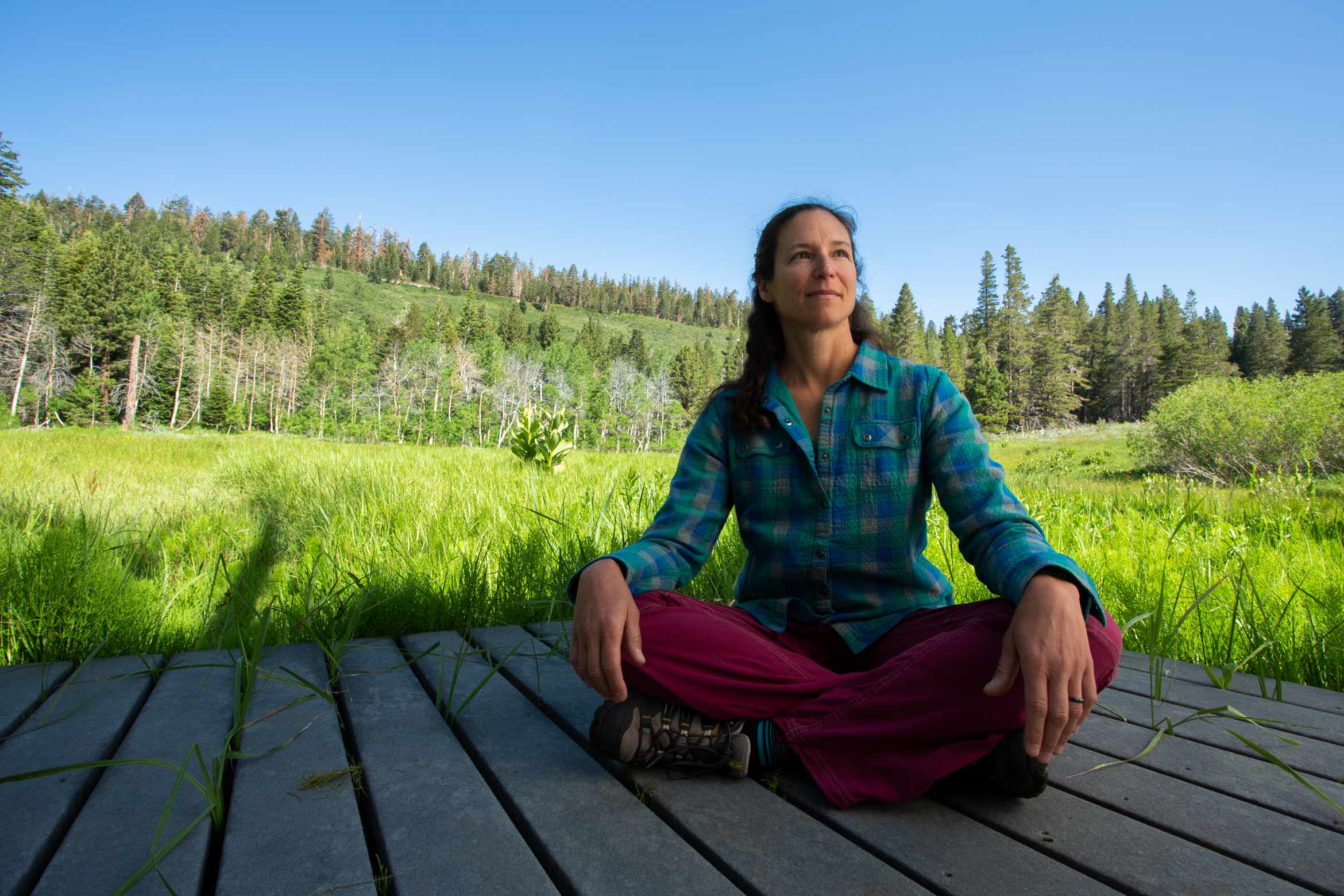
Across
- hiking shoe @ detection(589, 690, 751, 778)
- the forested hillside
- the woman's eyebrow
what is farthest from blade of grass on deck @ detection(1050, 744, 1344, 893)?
the forested hillside

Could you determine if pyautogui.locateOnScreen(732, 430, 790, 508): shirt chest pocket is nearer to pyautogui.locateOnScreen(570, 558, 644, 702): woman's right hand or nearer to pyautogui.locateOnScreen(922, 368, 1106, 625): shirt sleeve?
pyautogui.locateOnScreen(922, 368, 1106, 625): shirt sleeve

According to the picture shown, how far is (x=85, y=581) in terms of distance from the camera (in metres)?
2.06

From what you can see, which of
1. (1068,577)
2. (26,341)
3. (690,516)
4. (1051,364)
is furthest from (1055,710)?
(1051,364)

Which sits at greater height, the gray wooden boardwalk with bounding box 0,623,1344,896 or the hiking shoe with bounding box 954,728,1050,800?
the hiking shoe with bounding box 954,728,1050,800

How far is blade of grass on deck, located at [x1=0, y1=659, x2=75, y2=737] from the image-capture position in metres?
1.36

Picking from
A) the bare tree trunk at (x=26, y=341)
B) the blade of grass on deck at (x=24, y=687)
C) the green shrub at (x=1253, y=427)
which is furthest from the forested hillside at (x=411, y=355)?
the blade of grass on deck at (x=24, y=687)

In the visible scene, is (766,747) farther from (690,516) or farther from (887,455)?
(887,455)

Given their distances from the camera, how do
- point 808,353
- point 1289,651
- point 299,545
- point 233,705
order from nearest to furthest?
1. point 233,705
2. point 808,353
3. point 1289,651
4. point 299,545

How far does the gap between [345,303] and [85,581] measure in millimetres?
90083

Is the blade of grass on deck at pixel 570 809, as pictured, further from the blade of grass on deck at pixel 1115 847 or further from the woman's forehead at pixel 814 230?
the woman's forehead at pixel 814 230

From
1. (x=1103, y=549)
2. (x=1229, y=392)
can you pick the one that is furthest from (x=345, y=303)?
(x=1103, y=549)

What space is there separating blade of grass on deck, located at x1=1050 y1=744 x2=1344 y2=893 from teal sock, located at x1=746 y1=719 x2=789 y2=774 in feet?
1.42

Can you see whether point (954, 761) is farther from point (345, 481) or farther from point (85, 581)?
point (345, 481)

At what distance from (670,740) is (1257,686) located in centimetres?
158
